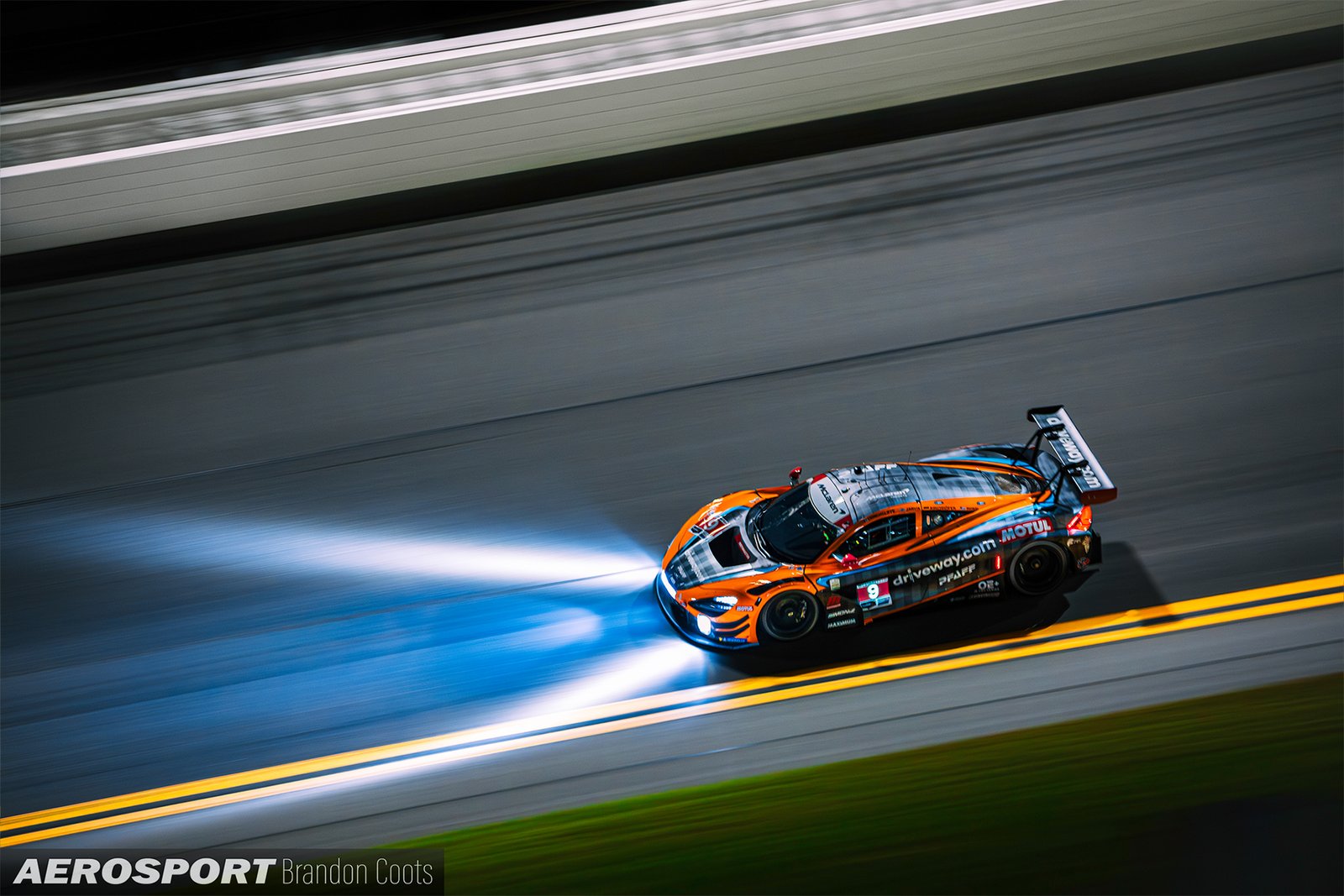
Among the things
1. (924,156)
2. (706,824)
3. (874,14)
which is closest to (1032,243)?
(924,156)

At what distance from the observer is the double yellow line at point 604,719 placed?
8609 mm

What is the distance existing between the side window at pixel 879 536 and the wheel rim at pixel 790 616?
53cm

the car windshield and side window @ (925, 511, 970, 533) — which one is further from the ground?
the car windshield

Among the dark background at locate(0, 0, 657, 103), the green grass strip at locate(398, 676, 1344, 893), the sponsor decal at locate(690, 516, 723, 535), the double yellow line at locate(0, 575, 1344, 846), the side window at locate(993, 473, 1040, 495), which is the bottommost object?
the green grass strip at locate(398, 676, 1344, 893)

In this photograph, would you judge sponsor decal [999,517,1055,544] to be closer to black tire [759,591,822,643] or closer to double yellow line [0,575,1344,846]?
double yellow line [0,575,1344,846]

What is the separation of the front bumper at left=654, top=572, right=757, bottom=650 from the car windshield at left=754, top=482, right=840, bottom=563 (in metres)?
0.84

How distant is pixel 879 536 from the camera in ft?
28.2

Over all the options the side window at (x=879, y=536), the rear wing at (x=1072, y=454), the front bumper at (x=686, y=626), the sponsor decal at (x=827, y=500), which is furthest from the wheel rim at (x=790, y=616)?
the rear wing at (x=1072, y=454)

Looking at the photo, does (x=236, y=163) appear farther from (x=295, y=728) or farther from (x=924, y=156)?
A: (x=924, y=156)

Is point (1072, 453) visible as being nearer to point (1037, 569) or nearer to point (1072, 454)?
point (1072, 454)

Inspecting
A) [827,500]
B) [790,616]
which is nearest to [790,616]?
[790,616]

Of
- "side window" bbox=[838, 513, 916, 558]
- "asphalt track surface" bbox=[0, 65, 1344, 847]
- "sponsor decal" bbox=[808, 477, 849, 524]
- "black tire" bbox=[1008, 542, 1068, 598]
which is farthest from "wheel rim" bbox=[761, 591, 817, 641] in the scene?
"black tire" bbox=[1008, 542, 1068, 598]

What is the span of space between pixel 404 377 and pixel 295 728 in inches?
183

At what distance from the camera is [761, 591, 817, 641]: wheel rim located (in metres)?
8.62
